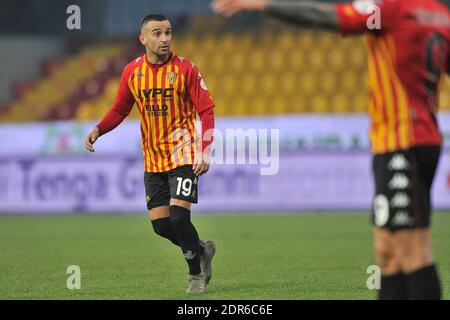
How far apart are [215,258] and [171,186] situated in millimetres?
3340

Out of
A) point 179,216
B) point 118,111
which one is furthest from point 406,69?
point 118,111

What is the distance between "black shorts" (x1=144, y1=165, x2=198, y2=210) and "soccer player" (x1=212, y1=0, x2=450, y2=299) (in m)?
2.89

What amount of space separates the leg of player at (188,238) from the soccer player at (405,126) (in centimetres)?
285

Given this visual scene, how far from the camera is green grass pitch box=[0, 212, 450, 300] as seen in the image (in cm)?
810

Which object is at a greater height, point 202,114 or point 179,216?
point 202,114

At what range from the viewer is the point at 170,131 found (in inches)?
320

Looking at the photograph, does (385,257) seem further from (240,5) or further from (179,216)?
(179,216)

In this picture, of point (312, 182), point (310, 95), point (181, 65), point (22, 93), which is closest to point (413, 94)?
point (181, 65)

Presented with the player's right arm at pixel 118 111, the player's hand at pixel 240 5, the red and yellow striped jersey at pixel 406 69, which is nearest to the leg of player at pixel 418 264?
the red and yellow striped jersey at pixel 406 69

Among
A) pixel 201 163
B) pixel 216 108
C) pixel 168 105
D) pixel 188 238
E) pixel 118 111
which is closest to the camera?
pixel 201 163

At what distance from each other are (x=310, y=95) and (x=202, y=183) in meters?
5.07

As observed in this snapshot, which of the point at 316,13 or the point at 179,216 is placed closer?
the point at 316,13

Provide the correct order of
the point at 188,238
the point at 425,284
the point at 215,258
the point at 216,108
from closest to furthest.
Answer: the point at 425,284
the point at 188,238
the point at 215,258
the point at 216,108

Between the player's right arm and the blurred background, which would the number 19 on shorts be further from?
the blurred background
